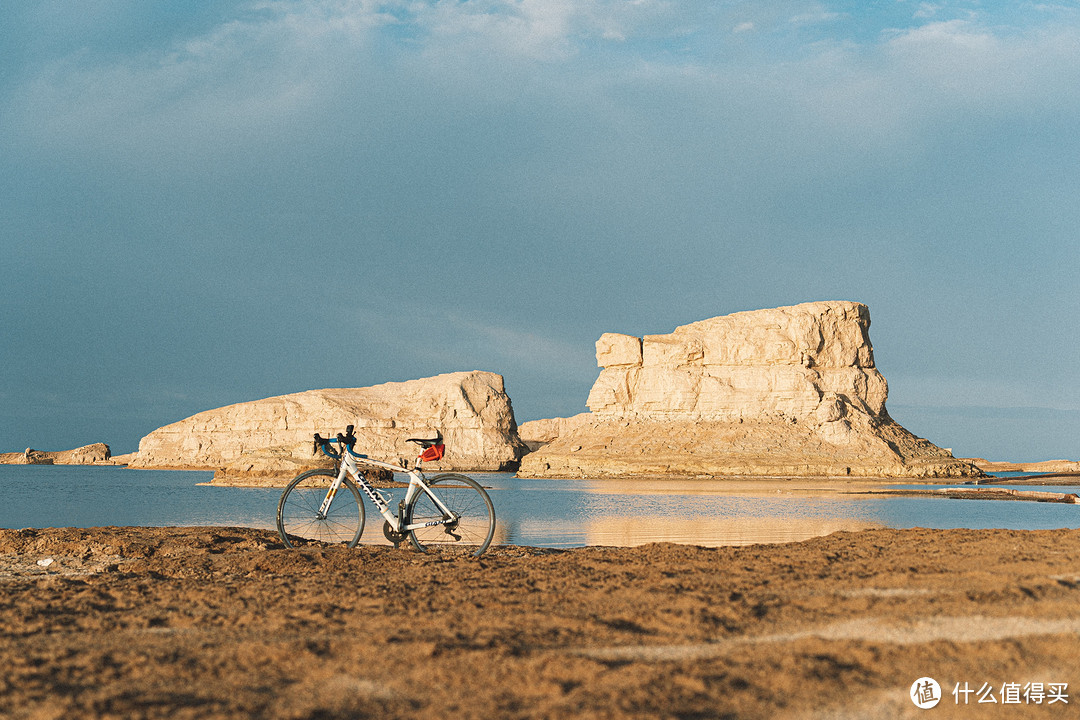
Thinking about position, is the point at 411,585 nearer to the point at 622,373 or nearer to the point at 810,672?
the point at 810,672

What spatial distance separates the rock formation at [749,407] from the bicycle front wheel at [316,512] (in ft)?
199

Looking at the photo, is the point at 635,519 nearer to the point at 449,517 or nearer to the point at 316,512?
the point at 449,517

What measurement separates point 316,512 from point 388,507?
37.9 inches

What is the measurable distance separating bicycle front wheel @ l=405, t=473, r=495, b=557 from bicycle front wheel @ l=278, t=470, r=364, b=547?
710 mm

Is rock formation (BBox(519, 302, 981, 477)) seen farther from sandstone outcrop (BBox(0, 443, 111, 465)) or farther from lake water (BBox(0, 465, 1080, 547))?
sandstone outcrop (BBox(0, 443, 111, 465))

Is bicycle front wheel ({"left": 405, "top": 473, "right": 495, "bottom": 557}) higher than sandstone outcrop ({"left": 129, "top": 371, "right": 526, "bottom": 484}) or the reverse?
the reverse

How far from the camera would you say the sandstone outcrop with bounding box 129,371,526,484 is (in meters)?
94.3

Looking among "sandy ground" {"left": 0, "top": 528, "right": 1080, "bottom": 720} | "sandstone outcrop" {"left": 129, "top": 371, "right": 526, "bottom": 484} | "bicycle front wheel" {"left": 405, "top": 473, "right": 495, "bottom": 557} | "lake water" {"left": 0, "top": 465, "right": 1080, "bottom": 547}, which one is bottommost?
"lake water" {"left": 0, "top": 465, "right": 1080, "bottom": 547}

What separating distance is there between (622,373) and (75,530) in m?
76.5

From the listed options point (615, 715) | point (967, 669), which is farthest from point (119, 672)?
point (967, 669)

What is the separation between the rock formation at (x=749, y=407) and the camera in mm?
68625

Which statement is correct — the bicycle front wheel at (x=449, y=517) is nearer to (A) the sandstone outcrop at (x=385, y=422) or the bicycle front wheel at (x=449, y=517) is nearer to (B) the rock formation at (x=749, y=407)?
(B) the rock formation at (x=749, y=407)

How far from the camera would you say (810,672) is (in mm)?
3758

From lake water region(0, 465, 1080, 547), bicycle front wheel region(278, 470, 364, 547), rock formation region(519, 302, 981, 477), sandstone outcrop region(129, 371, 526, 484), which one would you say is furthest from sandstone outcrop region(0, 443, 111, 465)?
bicycle front wheel region(278, 470, 364, 547)
